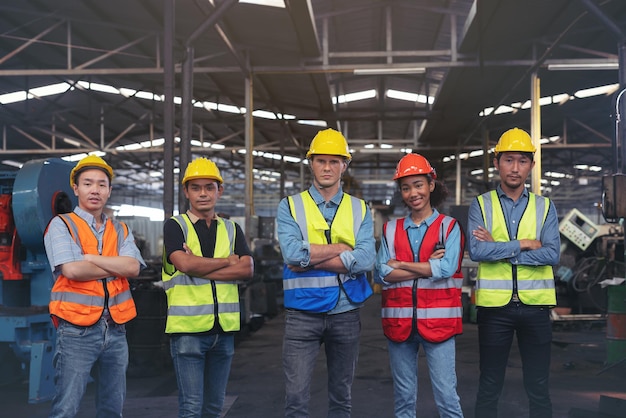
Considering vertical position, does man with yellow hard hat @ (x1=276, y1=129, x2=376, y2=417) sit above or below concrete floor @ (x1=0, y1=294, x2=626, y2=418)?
above

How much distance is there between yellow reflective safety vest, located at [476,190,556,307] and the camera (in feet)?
11.8

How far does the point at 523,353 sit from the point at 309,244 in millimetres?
1548

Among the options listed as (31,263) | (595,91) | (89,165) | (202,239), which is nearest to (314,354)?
(202,239)

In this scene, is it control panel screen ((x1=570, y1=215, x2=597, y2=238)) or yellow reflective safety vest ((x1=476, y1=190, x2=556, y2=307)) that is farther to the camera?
control panel screen ((x1=570, y1=215, x2=597, y2=238))

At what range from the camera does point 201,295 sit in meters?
3.40

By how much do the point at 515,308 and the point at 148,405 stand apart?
3453 millimetres

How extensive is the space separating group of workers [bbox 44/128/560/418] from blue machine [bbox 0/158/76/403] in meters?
2.29

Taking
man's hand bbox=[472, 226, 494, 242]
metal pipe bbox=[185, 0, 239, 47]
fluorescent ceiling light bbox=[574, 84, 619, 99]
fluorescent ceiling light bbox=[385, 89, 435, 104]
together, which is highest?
fluorescent ceiling light bbox=[385, 89, 435, 104]

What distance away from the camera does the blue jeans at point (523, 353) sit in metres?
3.56

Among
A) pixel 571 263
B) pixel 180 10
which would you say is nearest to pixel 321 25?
pixel 180 10

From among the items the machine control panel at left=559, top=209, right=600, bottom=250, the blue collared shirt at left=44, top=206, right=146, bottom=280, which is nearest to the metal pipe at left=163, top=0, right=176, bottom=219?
the blue collared shirt at left=44, top=206, right=146, bottom=280

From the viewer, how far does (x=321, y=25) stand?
10688mm

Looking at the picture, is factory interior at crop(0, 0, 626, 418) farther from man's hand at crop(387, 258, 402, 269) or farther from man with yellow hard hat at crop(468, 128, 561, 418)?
man's hand at crop(387, 258, 402, 269)

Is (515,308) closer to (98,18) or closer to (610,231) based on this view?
(610,231)
